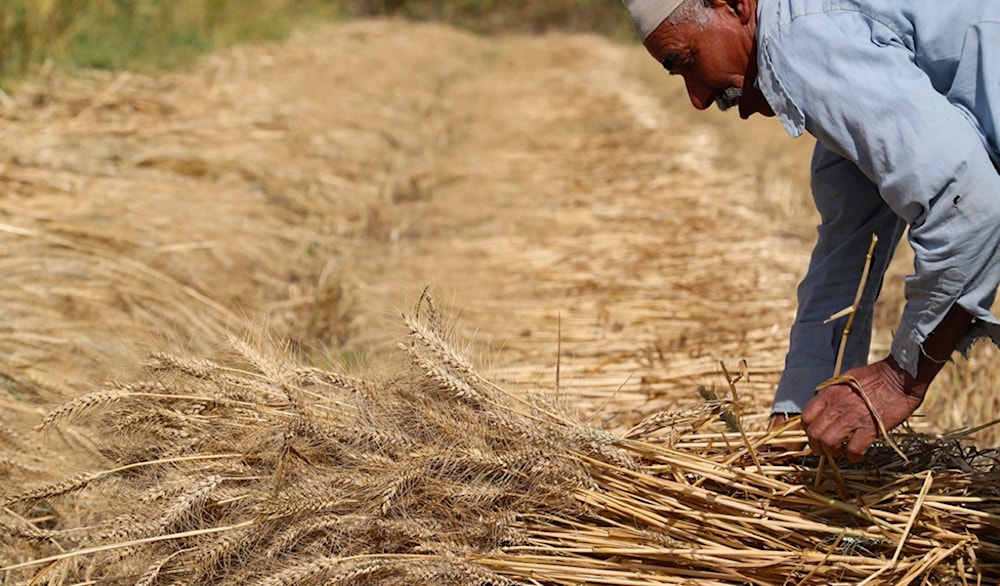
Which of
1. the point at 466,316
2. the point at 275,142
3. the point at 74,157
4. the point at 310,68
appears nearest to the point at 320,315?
the point at 466,316

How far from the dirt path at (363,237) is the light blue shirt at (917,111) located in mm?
837

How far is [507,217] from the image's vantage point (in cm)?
569

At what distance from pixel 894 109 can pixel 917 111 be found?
0.03 m

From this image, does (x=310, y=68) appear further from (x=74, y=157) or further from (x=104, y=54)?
(x=74, y=157)

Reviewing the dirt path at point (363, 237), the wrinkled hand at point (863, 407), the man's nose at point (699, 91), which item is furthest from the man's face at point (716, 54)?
the dirt path at point (363, 237)

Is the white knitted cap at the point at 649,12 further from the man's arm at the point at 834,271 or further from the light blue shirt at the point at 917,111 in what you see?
the man's arm at the point at 834,271

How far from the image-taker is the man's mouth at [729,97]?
1.94 m

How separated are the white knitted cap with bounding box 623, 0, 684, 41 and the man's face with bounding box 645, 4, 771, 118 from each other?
0.05 ft

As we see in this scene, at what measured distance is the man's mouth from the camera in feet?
6.38

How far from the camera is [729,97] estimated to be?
1.96 metres

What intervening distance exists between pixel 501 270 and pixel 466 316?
2.47ft

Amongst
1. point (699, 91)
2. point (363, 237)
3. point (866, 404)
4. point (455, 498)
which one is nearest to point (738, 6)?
point (699, 91)

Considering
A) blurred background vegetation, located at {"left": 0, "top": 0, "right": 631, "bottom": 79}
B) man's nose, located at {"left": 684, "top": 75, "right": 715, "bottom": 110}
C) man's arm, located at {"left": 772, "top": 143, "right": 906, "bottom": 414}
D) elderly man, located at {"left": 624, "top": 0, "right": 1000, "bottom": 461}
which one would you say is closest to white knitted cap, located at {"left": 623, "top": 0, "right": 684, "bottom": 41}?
elderly man, located at {"left": 624, "top": 0, "right": 1000, "bottom": 461}

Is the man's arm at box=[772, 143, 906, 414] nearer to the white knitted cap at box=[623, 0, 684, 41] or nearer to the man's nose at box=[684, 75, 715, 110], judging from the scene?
the man's nose at box=[684, 75, 715, 110]
